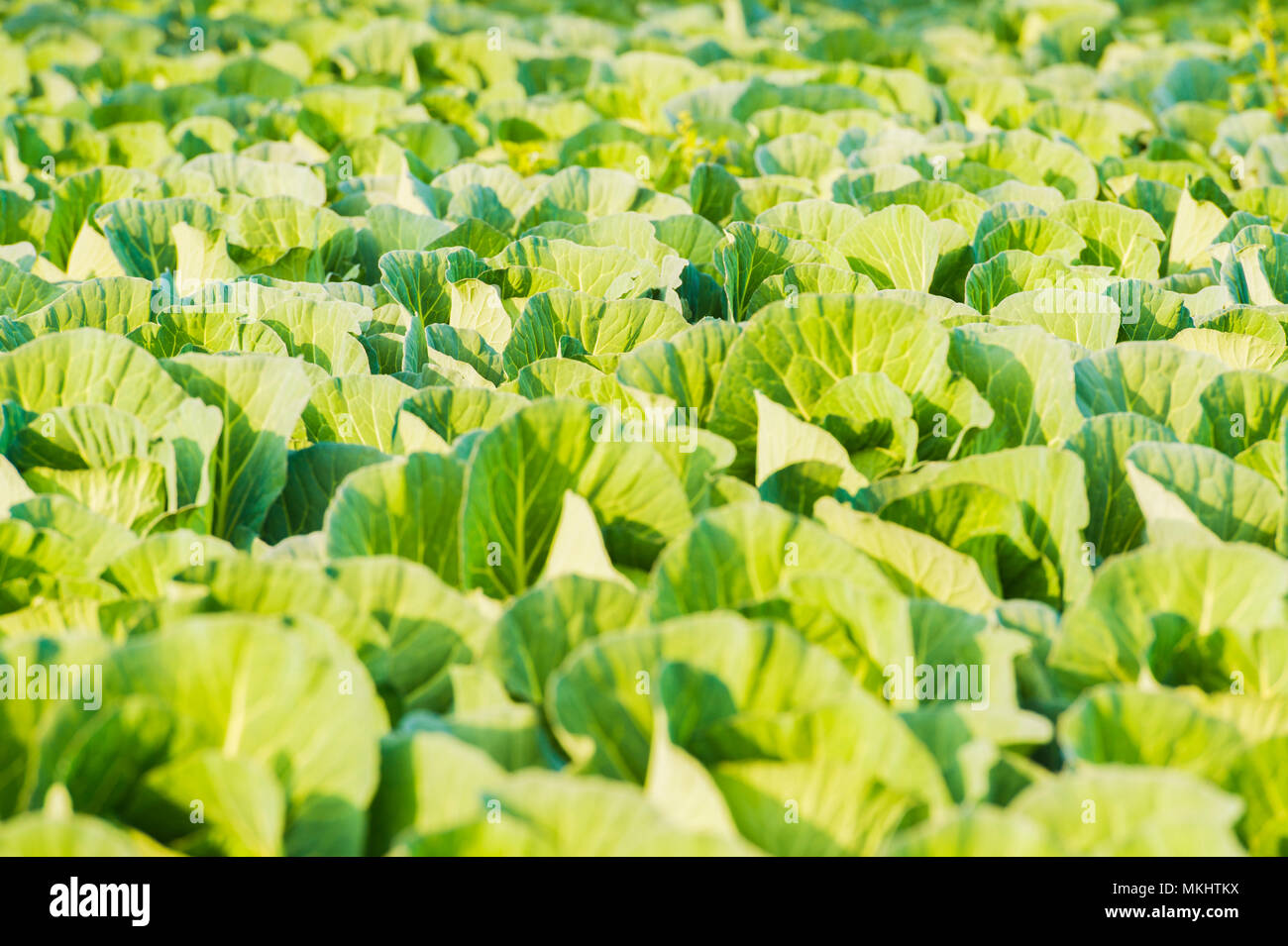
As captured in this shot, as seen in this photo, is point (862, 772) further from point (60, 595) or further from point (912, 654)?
point (60, 595)

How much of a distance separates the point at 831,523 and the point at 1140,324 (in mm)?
1350

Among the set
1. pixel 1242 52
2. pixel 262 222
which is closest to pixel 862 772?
pixel 262 222

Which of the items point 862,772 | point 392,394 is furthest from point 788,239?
point 862,772

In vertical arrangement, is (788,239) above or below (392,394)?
above

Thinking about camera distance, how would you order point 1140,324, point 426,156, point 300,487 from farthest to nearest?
1. point 426,156
2. point 1140,324
3. point 300,487

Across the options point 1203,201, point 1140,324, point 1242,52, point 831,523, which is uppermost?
point 1242,52

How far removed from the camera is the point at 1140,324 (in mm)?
2957

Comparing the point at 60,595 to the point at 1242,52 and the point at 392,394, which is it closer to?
the point at 392,394

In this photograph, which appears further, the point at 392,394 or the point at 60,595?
the point at 392,394

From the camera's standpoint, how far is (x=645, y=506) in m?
2.06

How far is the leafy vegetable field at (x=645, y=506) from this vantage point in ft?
4.98

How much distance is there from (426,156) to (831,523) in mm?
3067

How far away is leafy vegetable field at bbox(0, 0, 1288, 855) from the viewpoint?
1.52m
